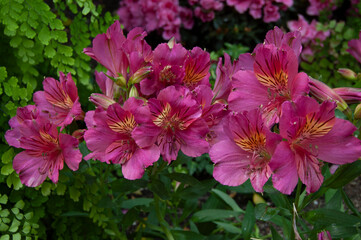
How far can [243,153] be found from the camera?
3.66 ft

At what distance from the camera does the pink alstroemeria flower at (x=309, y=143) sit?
0.98 m

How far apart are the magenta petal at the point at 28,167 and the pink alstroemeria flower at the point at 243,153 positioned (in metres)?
0.52

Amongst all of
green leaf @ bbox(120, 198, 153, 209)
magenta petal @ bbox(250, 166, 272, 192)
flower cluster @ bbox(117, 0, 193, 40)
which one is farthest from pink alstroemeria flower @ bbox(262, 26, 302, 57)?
flower cluster @ bbox(117, 0, 193, 40)

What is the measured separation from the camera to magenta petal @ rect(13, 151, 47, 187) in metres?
1.26

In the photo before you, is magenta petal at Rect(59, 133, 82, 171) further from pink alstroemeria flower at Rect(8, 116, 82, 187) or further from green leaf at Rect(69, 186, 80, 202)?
green leaf at Rect(69, 186, 80, 202)

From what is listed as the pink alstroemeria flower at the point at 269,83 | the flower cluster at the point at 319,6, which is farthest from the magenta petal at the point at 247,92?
the flower cluster at the point at 319,6

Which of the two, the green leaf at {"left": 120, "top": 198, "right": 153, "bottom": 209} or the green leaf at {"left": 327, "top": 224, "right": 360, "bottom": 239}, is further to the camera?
the green leaf at {"left": 120, "top": 198, "right": 153, "bottom": 209}

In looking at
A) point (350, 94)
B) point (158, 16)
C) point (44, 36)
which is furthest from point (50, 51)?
point (158, 16)

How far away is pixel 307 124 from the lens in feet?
3.30

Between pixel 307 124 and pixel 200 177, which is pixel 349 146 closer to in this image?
pixel 307 124

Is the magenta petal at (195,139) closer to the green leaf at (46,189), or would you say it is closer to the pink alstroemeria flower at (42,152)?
the pink alstroemeria flower at (42,152)

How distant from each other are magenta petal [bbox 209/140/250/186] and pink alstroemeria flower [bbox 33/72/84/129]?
410 mm

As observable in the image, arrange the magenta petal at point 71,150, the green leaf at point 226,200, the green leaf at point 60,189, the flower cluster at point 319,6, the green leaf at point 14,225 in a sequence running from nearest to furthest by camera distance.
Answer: the magenta petal at point 71,150, the green leaf at point 14,225, the green leaf at point 60,189, the green leaf at point 226,200, the flower cluster at point 319,6

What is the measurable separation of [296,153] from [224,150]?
18 centimetres
